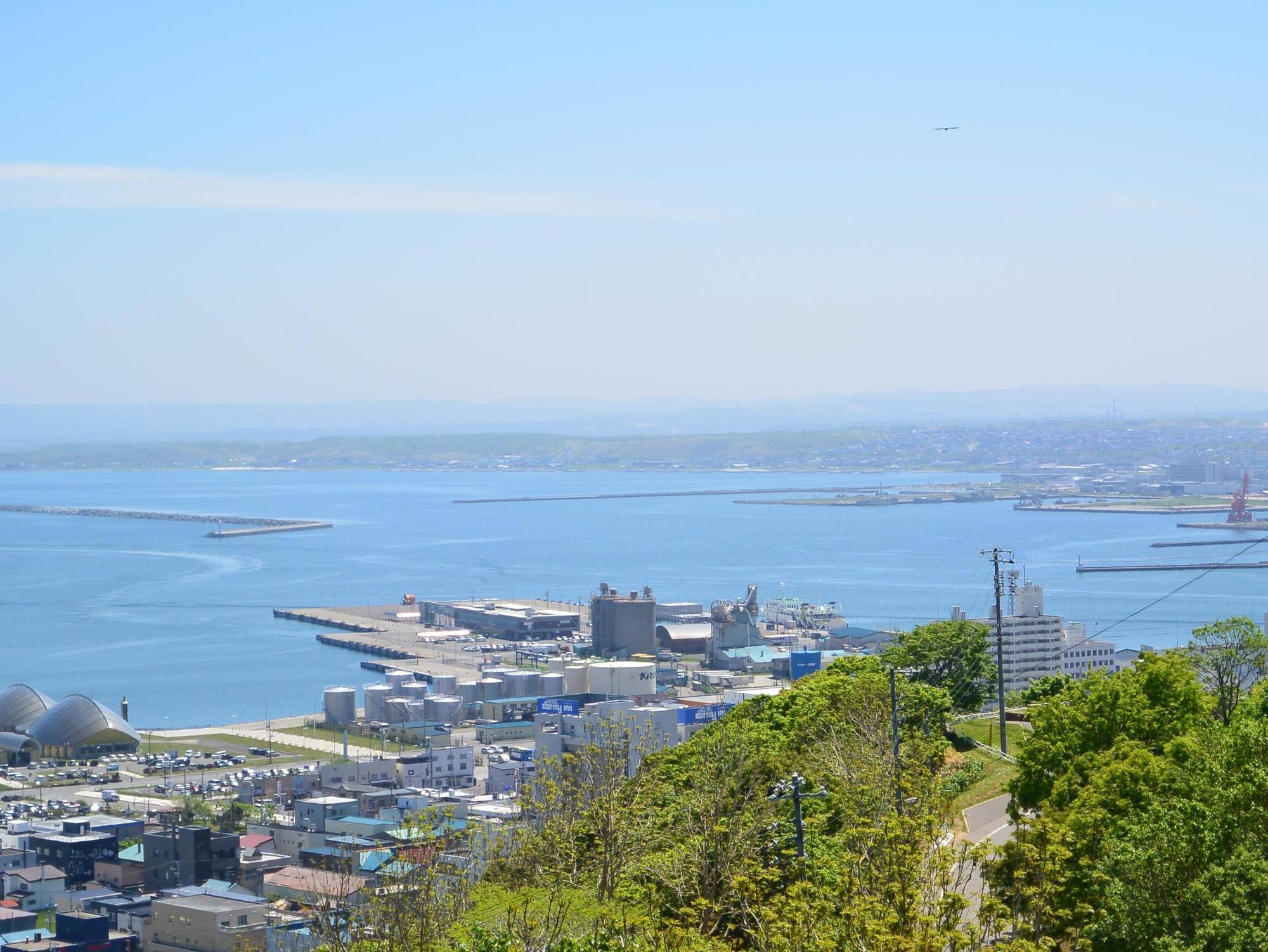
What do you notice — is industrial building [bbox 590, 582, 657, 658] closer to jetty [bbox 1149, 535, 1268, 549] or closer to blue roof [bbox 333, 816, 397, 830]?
blue roof [bbox 333, 816, 397, 830]

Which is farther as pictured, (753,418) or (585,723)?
(753,418)

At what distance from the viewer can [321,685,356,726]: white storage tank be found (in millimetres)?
18094

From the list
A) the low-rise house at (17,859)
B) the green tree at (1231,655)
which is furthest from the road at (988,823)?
the low-rise house at (17,859)

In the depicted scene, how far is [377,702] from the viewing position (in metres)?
18.4

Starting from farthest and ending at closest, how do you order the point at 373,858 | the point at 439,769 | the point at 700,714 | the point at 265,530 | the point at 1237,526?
the point at 265,530
the point at 1237,526
the point at 700,714
the point at 439,769
the point at 373,858

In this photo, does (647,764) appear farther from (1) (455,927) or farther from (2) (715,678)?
(2) (715,678)

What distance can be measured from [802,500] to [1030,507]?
9.09 metres

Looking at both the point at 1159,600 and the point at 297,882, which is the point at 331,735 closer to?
the point at 297,882

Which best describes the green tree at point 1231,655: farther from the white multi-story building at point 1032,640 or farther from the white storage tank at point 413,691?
the white storage tank at point 413,691

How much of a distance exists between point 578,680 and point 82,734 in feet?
17.7

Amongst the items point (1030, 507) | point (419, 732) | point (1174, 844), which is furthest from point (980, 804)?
point (1030, 507)

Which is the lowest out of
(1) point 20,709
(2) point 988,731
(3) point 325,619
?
(3) point 325,619

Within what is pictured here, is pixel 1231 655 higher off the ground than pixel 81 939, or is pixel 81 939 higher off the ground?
pixel 1231 655

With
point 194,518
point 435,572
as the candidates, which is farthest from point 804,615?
point 194,518
